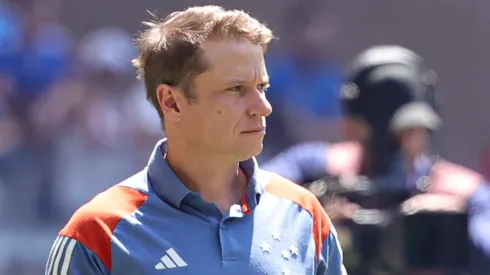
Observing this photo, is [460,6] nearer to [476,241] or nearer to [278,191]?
[476,241]

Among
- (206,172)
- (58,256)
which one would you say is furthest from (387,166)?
(58,256)

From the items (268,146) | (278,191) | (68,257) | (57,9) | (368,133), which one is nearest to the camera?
(68,257)

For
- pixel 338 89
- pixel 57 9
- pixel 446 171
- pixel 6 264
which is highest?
pixel 57 9

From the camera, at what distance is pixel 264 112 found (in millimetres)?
2186

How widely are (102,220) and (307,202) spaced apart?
47cm

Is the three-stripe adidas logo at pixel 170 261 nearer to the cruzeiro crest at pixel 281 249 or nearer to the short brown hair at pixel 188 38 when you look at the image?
the cruzeiro crest at pixel 281 249

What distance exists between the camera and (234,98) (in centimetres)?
220

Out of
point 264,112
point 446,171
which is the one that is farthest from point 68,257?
point 446,171

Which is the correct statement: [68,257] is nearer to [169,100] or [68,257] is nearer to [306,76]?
[169,100]

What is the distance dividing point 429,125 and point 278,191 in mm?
1696

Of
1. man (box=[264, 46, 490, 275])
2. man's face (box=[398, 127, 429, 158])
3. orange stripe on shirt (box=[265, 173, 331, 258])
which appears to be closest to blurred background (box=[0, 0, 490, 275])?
man (box=[264, 46, 490, 275])

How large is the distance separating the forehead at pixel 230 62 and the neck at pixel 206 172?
177mm

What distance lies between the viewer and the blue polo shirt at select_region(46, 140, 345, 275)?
6.87ft

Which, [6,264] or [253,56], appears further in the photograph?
[6,264]
